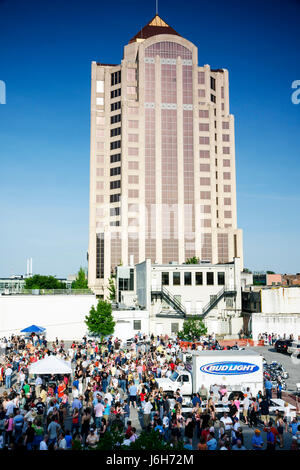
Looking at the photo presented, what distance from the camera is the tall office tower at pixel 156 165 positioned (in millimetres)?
99562

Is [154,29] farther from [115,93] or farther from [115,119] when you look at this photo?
[115,119]

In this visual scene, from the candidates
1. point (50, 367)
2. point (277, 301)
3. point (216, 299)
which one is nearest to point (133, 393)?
point (50, 367)

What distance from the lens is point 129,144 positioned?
102 meters

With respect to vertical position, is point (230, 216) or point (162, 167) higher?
point (162, 167)

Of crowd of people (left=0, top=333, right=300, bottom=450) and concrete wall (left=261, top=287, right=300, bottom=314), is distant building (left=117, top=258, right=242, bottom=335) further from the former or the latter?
crowd of people (left=0, top=333, right=300, bottom=450)

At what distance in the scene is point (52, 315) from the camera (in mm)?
49625

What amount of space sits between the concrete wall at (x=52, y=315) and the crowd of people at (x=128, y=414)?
1910 centimetres

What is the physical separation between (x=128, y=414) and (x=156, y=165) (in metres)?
85.3

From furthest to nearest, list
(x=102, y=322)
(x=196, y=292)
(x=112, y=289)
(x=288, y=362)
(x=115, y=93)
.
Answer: (x=115, y=93), (x=112, y=289), (x=196, y=292), (x=102, y=322), (x=288, y=362)

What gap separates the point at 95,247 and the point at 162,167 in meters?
24.0

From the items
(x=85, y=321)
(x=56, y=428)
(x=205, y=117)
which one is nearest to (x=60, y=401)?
(x=56, y=428)

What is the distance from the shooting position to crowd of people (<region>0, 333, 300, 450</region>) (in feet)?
48.9

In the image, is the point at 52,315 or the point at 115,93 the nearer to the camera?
the point at 52,315

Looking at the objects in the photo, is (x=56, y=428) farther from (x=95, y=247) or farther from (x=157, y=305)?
(x=95, y=247)
